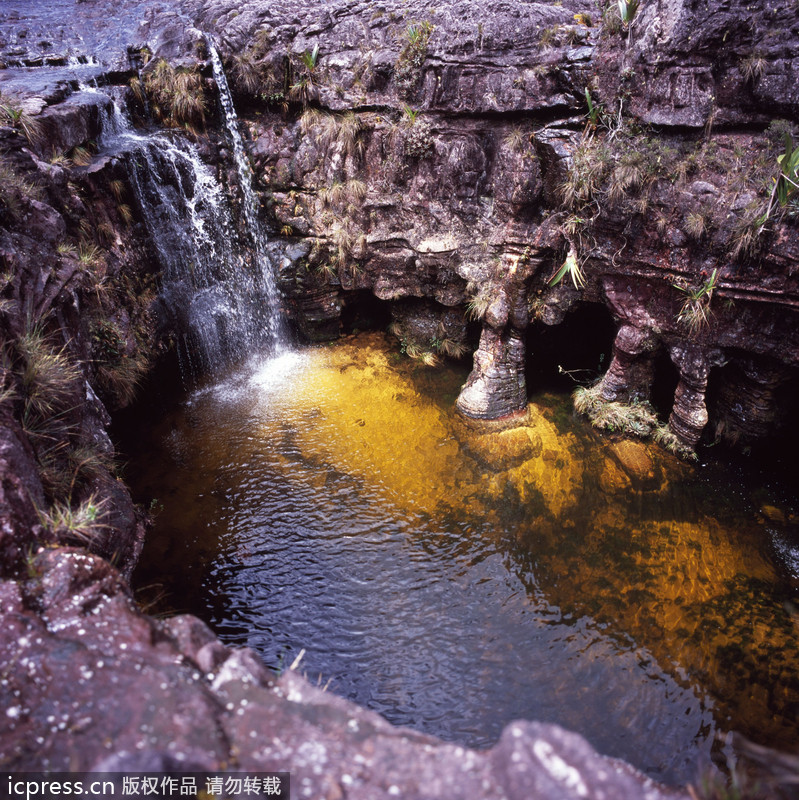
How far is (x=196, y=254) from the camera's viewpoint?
30.3 ft

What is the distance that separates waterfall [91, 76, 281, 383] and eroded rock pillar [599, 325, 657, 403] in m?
6.99

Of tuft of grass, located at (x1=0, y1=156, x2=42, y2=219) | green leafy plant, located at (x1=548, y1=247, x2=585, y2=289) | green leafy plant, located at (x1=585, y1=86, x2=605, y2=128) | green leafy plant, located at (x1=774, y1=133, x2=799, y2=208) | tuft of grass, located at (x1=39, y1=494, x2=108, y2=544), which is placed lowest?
tuft of grass, located at (x1=39, y1=494, x2=108, y2=544)

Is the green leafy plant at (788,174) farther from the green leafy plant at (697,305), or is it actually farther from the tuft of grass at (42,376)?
the tuft of grass at (42,376)

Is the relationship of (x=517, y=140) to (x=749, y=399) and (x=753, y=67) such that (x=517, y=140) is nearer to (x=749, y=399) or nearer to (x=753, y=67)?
(x=753, y=67)

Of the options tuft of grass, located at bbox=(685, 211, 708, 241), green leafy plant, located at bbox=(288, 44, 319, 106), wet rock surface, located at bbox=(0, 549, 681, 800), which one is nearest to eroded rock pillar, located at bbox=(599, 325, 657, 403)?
tuft of grass, located at bbox=(685, 211, 708, 241)

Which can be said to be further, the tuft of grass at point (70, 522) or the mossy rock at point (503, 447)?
the mossy rock at point (503, 447)

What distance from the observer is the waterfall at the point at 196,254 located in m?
8.45

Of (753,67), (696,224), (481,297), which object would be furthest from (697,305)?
(481,297)

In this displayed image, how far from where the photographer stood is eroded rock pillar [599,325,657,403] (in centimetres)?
780

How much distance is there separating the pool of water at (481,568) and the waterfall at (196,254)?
146cm

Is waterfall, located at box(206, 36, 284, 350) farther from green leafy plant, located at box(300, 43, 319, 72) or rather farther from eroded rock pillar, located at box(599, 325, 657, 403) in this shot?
eroded rock pillar, located at box(599, 325, 657, 403)

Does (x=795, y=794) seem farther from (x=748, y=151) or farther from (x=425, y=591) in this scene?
(x=748, y=151)

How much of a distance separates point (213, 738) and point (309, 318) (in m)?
8.81

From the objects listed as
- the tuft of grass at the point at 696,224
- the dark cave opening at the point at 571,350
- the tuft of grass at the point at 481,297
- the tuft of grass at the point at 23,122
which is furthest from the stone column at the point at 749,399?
the tuft of grass at the point at 23,122
